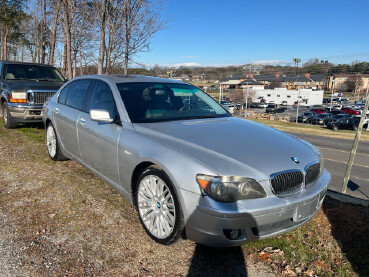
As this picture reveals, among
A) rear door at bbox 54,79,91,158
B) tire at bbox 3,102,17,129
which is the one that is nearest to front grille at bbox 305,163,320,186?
rear door at bbox 54,79,91,158

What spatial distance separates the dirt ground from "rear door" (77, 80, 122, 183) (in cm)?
46

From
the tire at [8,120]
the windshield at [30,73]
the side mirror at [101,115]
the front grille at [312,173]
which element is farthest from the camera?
the windshield at [30,73]

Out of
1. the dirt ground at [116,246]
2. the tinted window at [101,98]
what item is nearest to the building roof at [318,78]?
the dirt ground at [116,246]

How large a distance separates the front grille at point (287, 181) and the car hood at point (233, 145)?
52 mm

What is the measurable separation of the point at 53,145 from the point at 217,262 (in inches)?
153

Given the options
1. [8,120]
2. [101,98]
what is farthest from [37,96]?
[101,98]

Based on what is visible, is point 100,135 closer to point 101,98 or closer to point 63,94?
point 101,98

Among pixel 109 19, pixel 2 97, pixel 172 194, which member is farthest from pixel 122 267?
pixel 109 19

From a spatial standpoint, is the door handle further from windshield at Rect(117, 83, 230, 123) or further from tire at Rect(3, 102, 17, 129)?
tire at Rect(3, 102, 17, 129)

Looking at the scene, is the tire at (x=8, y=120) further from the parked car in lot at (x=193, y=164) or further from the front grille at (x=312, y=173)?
the front grille at (x=312, y=173)

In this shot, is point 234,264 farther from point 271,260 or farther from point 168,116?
point 168,116

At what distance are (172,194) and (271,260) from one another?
1.06m

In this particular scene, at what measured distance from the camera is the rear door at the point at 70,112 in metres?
4.37

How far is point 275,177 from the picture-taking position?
2.45 metres
